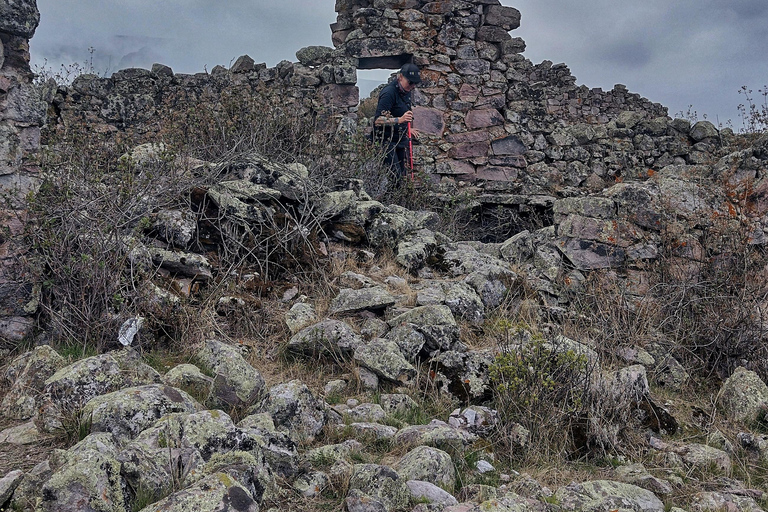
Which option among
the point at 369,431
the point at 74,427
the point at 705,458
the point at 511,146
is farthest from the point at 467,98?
the point at 74,427

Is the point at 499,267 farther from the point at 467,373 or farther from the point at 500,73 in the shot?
the point at 500,73

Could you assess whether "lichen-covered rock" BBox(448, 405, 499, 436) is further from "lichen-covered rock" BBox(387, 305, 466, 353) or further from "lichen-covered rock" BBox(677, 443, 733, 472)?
"lichen-covered rock" BBox(677, 443, 733, 472)

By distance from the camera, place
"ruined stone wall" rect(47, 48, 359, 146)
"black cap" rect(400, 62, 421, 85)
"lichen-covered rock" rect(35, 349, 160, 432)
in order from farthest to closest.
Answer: "ruined stone wall" rect(47, 48, 359, 146)
"black cap" rect(400, 62, 421, 85)
"lichen-covered rock" rect(35, 349, 160, 432)

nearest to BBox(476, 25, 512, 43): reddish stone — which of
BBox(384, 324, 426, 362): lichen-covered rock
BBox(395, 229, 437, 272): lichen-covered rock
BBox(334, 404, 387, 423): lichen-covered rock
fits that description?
BBox(395, 229, 437, 272): lichen-covered rock

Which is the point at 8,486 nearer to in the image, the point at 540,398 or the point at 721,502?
the point at 540,398

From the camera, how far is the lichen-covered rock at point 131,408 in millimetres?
2562

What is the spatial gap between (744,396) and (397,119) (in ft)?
15.7

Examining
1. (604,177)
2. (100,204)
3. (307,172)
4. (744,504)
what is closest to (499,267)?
(307,172)

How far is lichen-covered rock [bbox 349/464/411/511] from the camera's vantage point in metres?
2.30

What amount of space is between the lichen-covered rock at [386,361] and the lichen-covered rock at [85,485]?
1654 millimetres

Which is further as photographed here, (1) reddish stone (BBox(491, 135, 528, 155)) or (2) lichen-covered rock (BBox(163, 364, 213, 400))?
(1) reddish stone (BBox(491, 135, 528, 155))

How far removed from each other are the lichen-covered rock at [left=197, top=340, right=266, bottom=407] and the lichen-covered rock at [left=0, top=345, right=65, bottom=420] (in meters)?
0.79

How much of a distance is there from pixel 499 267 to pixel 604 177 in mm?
4531

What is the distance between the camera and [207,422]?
2.49 m
